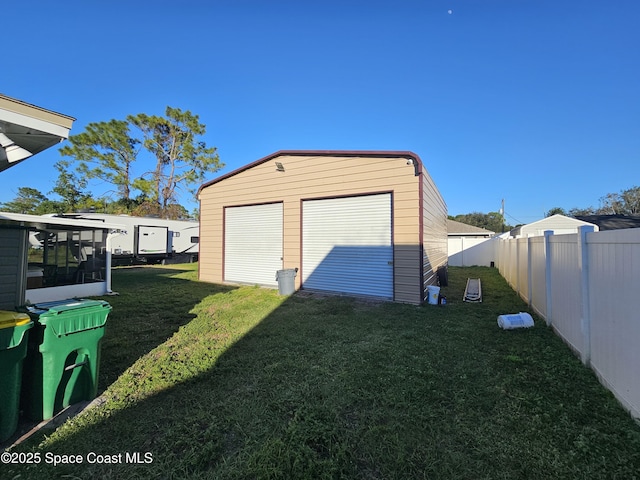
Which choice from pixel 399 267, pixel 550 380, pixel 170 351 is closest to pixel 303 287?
pixel 399 267

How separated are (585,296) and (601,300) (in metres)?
0.44

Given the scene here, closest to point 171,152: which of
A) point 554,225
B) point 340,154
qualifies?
point 340,154

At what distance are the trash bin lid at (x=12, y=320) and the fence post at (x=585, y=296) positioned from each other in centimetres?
569

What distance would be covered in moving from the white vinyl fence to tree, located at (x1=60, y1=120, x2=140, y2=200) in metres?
32.3

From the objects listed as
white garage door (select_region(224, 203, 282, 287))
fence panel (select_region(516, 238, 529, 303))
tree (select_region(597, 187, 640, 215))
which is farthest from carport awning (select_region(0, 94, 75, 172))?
tree (select_region(597, 187, 640, 215))

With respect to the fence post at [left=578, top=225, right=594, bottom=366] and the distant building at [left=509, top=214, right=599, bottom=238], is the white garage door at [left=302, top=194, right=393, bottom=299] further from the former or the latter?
the distant building at [left=509, top=214, right=599, bottom=238]

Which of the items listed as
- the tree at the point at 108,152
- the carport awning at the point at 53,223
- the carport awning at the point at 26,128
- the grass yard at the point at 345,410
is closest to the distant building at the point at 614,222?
the grass yard at the point at 345,410

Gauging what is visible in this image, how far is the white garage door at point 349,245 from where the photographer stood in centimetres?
771

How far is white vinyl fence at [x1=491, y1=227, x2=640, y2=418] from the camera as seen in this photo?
2375 mm

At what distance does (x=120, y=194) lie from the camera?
26969 millimetres

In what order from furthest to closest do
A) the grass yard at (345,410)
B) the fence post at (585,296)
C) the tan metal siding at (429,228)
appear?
the tan metal siding at (429,228)
the fence post at (585,296)
the grass yard at (345,410)

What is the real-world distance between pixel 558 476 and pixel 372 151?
7.14 meters

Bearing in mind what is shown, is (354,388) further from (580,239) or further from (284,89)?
(284,89)

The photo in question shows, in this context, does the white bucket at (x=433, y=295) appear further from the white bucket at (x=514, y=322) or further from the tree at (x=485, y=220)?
the tree at (x=485, y=220)
